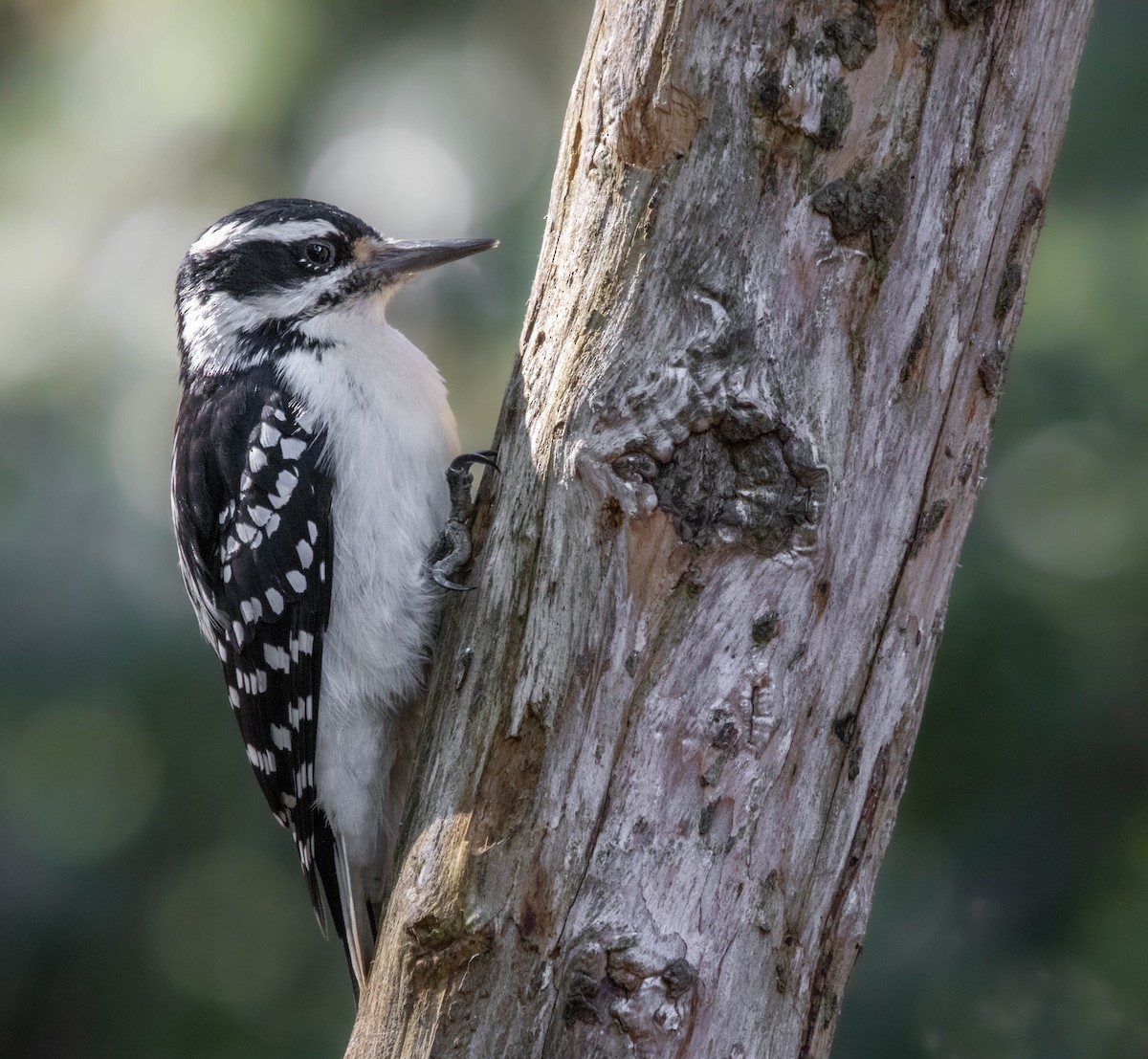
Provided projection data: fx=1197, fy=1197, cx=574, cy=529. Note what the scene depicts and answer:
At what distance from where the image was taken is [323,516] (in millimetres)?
2779

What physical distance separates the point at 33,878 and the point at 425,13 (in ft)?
10.9

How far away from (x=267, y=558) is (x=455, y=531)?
0.47m

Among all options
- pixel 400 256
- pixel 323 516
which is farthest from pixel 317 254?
pixel 323 516

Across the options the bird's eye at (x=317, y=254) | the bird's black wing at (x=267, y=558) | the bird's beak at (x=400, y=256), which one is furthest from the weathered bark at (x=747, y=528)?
the bird's eye at (x=317, y=254)

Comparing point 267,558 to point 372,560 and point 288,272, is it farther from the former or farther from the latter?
point 288,272

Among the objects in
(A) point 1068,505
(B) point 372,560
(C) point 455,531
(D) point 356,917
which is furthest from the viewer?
(A) point 1068,505

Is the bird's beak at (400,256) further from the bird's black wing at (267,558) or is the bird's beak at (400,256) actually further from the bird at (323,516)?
the bird's black wing at (267,558)

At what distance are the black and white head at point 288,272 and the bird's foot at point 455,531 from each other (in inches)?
24.3

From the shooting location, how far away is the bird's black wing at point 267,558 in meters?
2.77

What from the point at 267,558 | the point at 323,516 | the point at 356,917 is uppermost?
the point at 323,516

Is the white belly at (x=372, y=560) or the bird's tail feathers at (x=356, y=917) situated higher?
the white belly at (x=372, y=560)

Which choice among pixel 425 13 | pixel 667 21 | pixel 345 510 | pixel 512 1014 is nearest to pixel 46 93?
pixel 425 13

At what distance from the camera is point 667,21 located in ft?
6.25

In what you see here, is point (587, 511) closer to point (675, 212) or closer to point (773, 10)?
point (675, 212)
